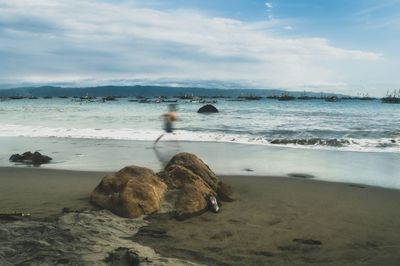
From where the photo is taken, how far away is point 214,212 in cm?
722

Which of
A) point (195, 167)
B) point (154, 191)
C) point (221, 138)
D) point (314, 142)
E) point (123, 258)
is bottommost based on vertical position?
point (221, 138)

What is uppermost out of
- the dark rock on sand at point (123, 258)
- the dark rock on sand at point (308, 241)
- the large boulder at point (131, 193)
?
the large boulder at point (131, 193)

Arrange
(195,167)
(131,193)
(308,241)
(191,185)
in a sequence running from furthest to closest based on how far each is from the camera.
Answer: (195,167)
(191,185)
(131,193)
(308,241)

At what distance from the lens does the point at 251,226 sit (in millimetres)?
6551

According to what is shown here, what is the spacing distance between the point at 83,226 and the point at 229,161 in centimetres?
758

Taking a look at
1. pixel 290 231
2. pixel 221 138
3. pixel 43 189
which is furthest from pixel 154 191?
pixel 221 138

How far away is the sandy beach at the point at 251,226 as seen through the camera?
529 cm

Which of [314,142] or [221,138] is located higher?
[314,142]

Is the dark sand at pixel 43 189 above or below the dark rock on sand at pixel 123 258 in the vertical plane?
below

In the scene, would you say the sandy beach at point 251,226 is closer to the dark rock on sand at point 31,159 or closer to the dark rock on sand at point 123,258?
the dark rock on sand at point 123,258

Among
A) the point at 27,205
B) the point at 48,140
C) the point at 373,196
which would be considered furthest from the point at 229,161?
the point at 48,140

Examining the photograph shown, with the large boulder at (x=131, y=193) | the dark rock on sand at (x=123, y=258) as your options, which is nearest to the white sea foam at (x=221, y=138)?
the large boulder at (x=131, y=193)

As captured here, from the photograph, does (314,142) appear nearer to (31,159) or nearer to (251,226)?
(31,159)

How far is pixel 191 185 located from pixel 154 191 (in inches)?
28.6
